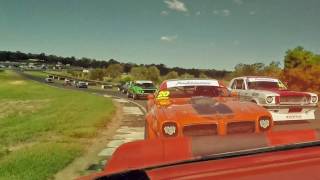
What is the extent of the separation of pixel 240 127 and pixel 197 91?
3.09 meters

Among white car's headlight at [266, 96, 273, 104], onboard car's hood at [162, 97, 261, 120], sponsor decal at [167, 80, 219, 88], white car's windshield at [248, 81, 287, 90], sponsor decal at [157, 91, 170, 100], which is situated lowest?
white car's headlight at [266, 96, 273, 104]

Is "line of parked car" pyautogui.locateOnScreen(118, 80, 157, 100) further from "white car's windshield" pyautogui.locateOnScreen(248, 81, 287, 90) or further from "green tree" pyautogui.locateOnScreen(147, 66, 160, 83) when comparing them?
"green tree" pyautogui.locateOnScreen(147, 66, 160, 83)

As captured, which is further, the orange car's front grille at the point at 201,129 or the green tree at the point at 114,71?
the green tree at the point at 114,71

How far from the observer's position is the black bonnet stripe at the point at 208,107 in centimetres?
778

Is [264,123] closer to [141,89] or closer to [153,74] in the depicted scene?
[141,89]

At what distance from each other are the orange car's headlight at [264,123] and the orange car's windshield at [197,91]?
249 centimetres

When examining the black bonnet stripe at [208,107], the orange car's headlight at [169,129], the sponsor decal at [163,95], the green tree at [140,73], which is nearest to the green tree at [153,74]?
the green tree at [140,73]

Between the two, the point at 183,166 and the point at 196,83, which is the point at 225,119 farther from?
the point at 183,166

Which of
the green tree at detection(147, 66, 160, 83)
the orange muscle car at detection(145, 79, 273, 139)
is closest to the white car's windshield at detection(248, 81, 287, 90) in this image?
the orange muscle car at detection(145, 79, 273, 139)

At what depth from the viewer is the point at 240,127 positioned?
7711 mm

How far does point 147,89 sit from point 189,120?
2944 centimetres

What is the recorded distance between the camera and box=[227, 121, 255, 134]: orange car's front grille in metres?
7.63

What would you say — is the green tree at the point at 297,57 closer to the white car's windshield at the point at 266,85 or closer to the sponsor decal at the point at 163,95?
the white car's windshield at the point at 266,85

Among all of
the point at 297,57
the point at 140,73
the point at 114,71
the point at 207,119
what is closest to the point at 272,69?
the point at 297,57
